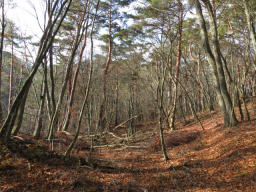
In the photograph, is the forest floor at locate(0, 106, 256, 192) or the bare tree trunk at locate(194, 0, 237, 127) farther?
the bare tree trunk at locate(194, 0, 237, 127)

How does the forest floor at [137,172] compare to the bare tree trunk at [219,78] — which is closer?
the forest floor at [137,172]

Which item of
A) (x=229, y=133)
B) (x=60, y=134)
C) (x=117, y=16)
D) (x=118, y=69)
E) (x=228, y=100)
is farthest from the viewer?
(x=118, y=69)

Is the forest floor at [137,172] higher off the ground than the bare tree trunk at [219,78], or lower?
lower

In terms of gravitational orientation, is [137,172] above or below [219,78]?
below

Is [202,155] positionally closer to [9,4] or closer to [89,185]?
[89,185]

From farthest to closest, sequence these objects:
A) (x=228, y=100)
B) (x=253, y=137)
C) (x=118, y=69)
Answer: (x=118, y=69)
(x=228, y=100)
(x=253, y=137)

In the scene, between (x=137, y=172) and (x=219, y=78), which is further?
(x=219, y=78)

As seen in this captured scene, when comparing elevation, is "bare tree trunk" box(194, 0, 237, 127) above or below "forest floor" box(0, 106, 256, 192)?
above

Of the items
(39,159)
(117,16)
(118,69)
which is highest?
(117,16)

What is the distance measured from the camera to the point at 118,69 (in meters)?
15.9

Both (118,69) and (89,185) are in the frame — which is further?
(118,69)

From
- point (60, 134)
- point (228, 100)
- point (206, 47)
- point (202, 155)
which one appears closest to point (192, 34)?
point (206, 47)

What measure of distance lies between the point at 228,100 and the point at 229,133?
4.97 feet

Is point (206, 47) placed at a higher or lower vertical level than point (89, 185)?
higher
